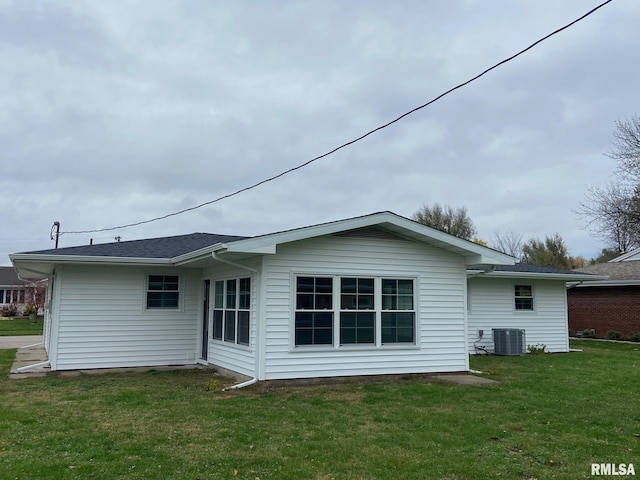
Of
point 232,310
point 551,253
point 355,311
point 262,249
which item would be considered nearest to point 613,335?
point 355,311

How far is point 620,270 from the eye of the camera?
23312 millimetres

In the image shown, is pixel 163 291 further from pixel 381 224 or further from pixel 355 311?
pixel 381 224

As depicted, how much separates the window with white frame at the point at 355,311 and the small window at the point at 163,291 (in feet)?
13.4

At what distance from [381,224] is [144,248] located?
241 inches

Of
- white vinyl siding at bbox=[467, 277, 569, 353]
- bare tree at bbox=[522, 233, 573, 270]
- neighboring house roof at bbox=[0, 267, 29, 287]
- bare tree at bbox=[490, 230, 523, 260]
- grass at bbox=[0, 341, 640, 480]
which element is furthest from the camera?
bare tree at bbox=[490, 230, 523, 260]

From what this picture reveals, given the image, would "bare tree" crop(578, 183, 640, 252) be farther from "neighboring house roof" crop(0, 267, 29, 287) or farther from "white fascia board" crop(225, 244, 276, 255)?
"neighboring house roof" crop(0, 267, 29, 287)

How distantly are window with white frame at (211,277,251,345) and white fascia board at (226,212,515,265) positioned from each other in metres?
1.34

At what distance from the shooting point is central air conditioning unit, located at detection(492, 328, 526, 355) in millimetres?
15039

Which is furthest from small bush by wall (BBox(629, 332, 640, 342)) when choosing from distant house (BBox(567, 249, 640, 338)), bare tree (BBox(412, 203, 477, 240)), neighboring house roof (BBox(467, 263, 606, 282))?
bare tree (BBox(412, 203, 477, 240))

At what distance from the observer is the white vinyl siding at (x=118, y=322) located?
11.3 meters

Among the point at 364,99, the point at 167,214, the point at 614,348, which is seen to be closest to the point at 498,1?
the point at 364,99

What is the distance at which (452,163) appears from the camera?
62.5 ft

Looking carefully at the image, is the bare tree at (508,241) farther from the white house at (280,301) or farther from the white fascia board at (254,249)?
the white fascia board at (254,249)

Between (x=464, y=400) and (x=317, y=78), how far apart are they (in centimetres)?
734
